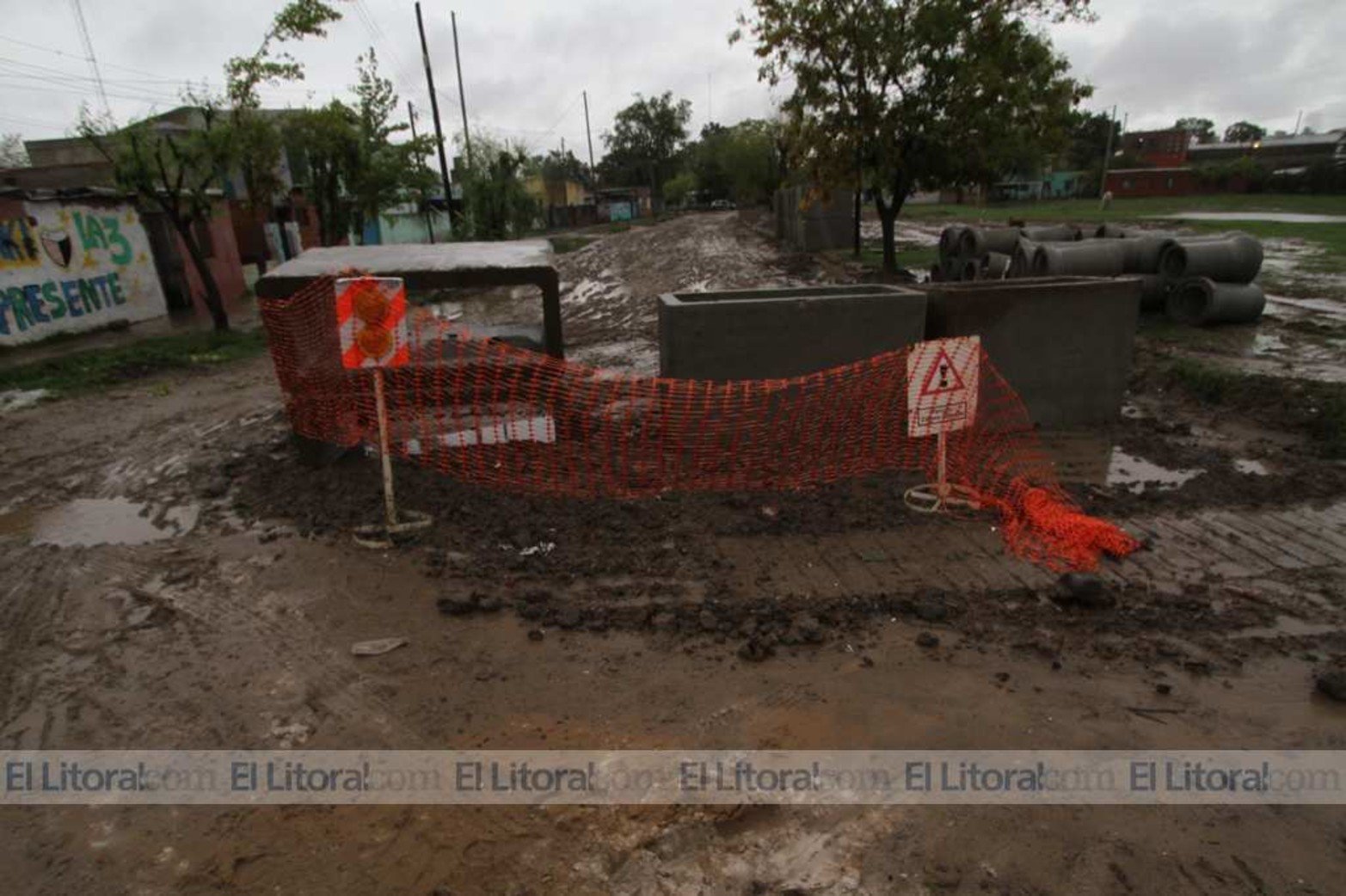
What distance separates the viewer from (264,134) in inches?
596

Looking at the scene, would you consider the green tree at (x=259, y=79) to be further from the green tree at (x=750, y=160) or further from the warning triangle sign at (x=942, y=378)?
the green tree at (x=750, y=160)

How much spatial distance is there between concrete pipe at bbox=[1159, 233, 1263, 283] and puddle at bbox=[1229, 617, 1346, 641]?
9473 millimetres

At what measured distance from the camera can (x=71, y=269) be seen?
1595cm

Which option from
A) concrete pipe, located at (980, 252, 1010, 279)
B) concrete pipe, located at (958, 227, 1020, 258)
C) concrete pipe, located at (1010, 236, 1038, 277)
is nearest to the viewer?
concrete pipe, located at (1010, 236, 1038, 277)

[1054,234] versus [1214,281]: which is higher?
[1054,234]

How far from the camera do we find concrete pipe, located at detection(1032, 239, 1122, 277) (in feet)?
40.5

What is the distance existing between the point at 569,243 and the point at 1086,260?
33094 mm

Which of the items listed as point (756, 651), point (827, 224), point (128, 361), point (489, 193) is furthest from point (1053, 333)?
point (489, 193)

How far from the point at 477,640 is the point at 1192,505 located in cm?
529

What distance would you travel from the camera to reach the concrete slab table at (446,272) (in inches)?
268

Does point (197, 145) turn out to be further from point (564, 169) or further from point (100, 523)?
point (564, 169)

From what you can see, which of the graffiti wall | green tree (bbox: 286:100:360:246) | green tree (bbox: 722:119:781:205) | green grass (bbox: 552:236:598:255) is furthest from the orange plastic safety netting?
green tree (bbox: 722:119:781:205)

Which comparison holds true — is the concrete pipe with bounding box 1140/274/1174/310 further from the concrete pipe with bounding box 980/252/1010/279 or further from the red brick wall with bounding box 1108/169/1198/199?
the red brick wall with bounding box 1108/169/1198/199

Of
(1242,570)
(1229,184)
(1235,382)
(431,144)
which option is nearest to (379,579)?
(1242,570)
